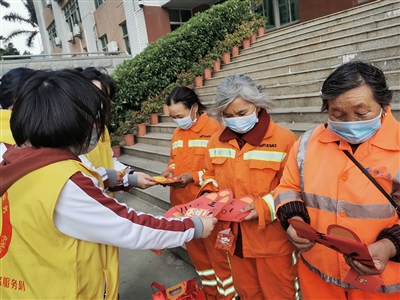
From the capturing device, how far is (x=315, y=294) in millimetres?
1382

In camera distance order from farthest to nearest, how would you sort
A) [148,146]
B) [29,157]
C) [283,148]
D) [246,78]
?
1. [148,146]
2. [246,78]
3. [283,148]
4. [29,157]

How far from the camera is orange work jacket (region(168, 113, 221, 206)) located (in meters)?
2.43

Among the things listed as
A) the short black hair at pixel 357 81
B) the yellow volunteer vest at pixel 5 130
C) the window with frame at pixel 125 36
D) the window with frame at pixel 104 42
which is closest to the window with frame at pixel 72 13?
the window with frame at pixel 104 42

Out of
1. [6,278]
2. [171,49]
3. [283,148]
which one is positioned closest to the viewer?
[6,278]

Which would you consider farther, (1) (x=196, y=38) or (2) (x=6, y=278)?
(1) (x=196, y=38)

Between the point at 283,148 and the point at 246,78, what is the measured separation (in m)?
0.53

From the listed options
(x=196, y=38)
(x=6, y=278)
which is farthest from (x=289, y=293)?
(x=196, y=38)

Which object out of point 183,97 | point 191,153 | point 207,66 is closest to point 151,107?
point 207,66

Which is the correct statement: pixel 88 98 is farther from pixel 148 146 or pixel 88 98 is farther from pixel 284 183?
pixel 148 146

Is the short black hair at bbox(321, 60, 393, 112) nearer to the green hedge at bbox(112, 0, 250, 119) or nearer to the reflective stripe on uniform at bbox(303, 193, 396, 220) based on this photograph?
the reflective stripe on uniform at bbox(303, 193, 396, 220)

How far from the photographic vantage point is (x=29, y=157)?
987mm

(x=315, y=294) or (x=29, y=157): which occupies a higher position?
(x=29, y=157)

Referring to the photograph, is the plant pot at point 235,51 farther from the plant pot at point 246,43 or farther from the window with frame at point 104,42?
the window with frame at point 104,42

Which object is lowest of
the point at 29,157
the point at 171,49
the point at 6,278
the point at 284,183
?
the point at 6,278
